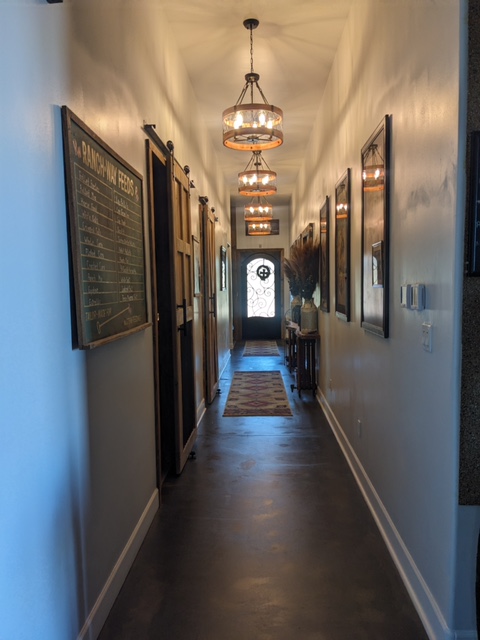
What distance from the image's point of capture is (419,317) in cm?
198

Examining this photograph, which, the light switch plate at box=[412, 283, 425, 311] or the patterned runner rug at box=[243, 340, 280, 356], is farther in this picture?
the patterned runner rug at box=[243, 340, 280, 356]

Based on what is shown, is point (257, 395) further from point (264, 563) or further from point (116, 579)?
point (116, 579)

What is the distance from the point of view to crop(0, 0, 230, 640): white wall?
50.1 inches

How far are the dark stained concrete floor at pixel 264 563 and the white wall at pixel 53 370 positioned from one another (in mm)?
219

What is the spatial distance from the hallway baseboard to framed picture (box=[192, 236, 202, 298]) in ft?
6.95

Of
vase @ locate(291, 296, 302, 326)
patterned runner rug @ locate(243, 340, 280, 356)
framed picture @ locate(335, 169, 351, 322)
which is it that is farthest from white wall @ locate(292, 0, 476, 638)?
patterned runner rug @ locate(243, 340, 280, 356)

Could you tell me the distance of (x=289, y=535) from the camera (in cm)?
260

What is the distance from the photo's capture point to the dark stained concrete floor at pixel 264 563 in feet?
6.27

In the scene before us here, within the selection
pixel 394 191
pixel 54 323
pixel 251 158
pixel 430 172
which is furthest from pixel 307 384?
pixel 54 323

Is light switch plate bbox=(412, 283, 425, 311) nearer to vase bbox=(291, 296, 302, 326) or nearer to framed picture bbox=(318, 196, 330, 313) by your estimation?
framed picture bbox=(318, 196, 330, 313)

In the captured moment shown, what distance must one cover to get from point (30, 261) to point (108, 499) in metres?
1.16

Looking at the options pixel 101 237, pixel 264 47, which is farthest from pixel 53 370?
pixel 264 47

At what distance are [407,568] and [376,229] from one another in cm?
172

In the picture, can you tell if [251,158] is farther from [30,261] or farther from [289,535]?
[30,261]
